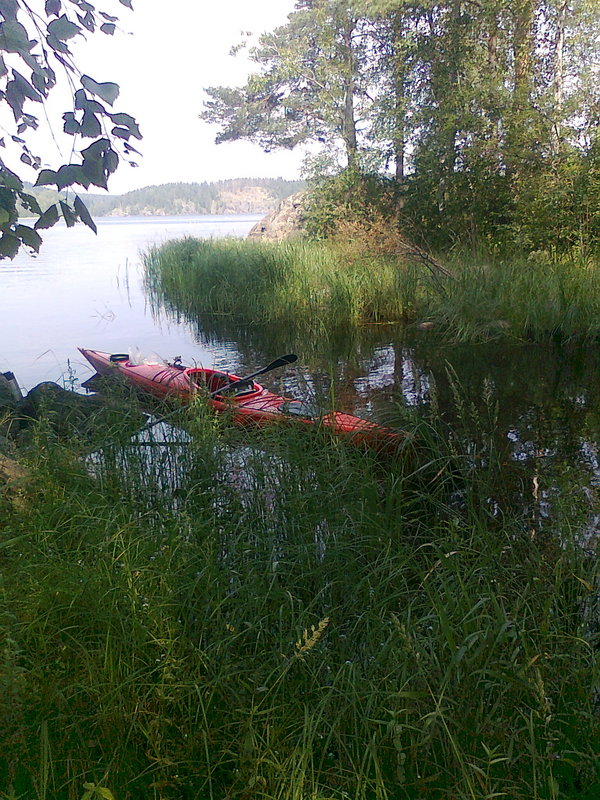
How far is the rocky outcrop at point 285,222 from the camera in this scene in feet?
54.1

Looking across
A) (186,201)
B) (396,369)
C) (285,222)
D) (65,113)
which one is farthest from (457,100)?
(186,201)

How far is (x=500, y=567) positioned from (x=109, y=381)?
10.9ft

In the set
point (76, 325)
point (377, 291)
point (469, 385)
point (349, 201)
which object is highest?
point (349, 201)

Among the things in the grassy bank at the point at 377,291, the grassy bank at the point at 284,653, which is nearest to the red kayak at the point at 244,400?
the grassy bank at the point at 284,653

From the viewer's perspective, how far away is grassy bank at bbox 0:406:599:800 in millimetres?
1626

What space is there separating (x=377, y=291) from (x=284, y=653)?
25.0 ft

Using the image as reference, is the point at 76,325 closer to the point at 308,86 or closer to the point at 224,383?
the point at 224,383

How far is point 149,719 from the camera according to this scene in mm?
1838

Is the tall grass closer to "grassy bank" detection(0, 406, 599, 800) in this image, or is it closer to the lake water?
the lake water

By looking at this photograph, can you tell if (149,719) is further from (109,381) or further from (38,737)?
(109,381)

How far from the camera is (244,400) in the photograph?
4652 millimetres

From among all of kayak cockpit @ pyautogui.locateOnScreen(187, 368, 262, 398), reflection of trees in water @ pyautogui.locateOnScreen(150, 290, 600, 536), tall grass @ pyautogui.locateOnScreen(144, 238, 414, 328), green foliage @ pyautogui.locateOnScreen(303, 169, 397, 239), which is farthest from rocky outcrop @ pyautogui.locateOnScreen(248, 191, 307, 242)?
kayak cockpit @ pyautogui.locateOnScreen(187, 368, 262, 398)

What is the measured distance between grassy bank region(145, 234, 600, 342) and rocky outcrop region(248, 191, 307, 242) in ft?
12.1

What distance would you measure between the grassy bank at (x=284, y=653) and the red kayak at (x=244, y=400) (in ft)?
2.23
